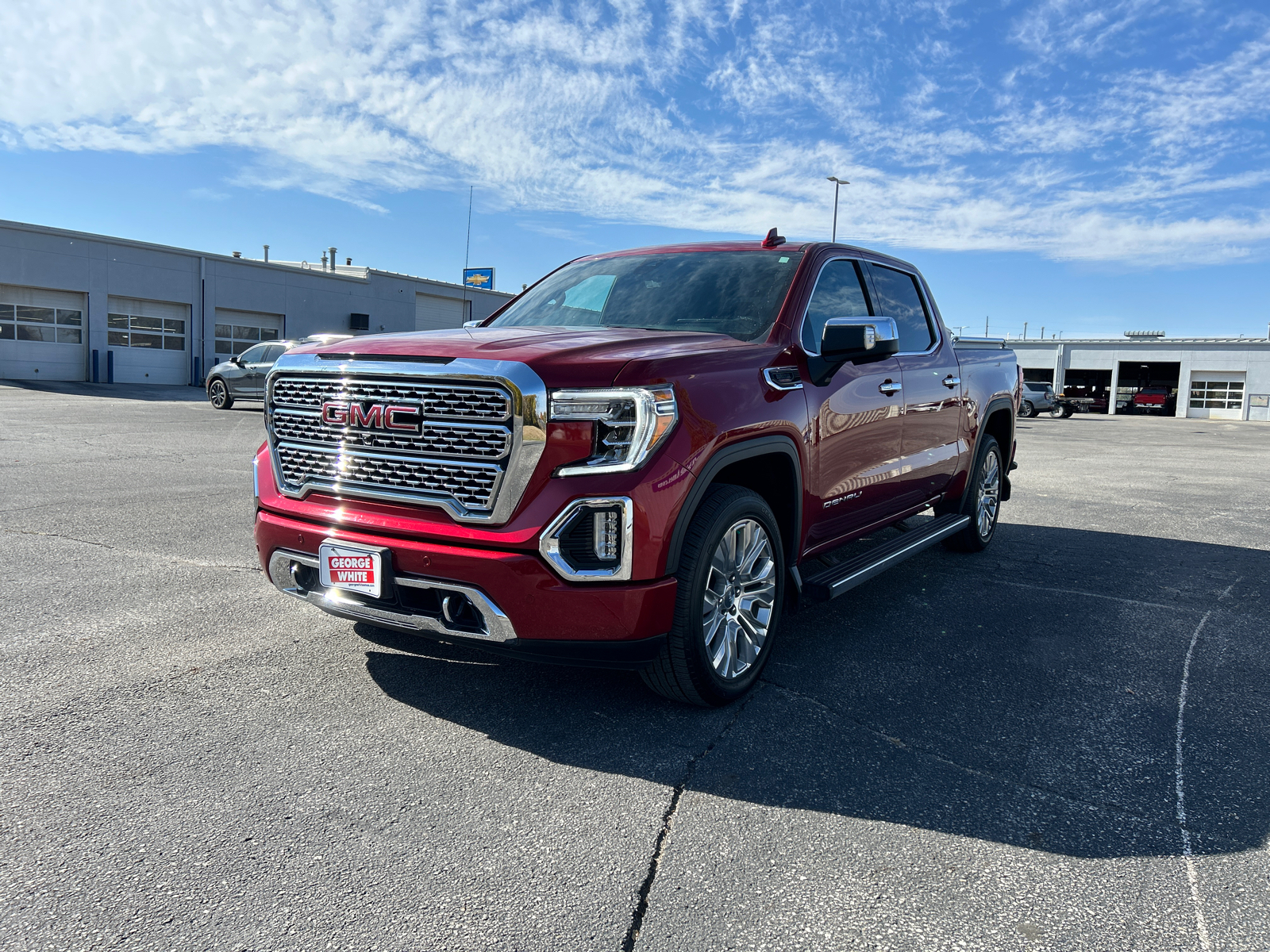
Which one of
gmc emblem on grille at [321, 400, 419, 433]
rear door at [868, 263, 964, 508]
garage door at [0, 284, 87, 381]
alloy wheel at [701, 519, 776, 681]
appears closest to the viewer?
gmc emblem on grille at [321, 400, 419, 433]

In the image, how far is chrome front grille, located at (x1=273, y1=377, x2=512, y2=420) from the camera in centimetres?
313

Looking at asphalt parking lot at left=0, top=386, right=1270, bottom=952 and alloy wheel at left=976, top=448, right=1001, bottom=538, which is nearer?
asphalt parking lot at left=0, top=386, right=1270, bottom=952

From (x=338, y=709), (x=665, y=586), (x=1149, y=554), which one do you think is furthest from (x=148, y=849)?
(x=1149, y=554)

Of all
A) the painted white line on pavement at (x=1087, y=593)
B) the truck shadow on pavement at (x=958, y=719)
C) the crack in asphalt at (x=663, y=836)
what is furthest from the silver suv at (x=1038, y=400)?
the crack in asphalt at (x=663, y=836)

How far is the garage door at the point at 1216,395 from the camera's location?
5347cm

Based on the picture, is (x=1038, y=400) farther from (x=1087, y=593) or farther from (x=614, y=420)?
(x=614, y=420)

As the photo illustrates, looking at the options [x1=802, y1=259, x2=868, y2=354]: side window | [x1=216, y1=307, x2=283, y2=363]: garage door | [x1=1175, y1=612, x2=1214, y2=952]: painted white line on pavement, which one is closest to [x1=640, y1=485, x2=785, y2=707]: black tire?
[x1=802, y1=259, x2=868, y2=354]: side window

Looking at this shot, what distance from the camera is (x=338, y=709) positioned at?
3521 mm

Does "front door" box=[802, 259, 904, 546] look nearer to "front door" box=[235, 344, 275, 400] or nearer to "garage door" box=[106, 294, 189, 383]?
"front door" box=[235, 344, 275, 400]

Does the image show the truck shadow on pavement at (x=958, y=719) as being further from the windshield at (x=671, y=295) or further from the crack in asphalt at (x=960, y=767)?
the windshield at (x=671, y=295)

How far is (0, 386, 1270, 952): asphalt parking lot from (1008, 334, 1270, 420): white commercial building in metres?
57.3

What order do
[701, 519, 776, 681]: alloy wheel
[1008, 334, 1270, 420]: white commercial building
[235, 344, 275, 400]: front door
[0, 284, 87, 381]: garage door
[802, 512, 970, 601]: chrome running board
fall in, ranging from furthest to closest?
[1008, 334, 1270, 420]: white commercial building, [0, 284, 87, 381]: garage door, [235, 344, 275, 400]: front door, [802, 512, 970, 601]: chrome running board, [701, 519, 776, 681]: alloy wheel

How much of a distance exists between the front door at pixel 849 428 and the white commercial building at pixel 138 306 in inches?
970

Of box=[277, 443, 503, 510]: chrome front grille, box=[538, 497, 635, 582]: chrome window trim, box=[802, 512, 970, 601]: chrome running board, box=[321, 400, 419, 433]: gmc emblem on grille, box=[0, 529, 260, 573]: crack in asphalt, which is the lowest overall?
box=[0, 529, 260, 573]: crack in asphalt
